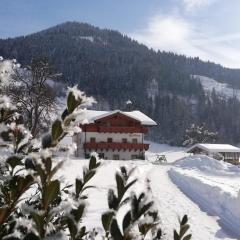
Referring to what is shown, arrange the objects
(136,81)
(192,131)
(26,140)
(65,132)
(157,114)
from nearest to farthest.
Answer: (65,132) < (26,140) < (192,131) < (157,114) < (136,81)

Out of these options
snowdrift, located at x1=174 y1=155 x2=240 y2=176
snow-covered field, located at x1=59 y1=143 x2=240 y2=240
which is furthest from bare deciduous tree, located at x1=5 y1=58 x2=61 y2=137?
snowdrift, located at x1=174 y1=155 x2=240 y2=176

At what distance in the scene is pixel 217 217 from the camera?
14961 millimetres

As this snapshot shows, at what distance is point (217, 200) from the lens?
17609 mm

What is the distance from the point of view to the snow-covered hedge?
1441 centimetres

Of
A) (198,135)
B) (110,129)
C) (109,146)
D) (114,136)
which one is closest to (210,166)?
(109,146)

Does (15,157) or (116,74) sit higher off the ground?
(116,74)

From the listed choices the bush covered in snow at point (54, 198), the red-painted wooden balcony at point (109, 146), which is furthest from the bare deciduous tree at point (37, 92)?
the bush covered in snow at point (54, 198)

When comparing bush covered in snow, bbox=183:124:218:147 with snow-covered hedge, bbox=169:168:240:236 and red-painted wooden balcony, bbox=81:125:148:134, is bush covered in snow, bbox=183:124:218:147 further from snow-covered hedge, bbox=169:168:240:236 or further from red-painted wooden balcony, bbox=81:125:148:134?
snow-covered hedge, bbox=169:168:240:236

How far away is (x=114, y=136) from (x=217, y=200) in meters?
38.9

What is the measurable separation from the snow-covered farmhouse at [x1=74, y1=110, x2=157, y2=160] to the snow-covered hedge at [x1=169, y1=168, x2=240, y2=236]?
31.2 meters

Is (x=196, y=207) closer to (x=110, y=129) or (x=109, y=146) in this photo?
(x=109, y=146)

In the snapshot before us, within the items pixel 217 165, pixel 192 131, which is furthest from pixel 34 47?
pixel 217 165

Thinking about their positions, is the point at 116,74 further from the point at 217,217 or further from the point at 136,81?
the point at 217,217

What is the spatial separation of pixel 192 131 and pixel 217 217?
79.4 metres
